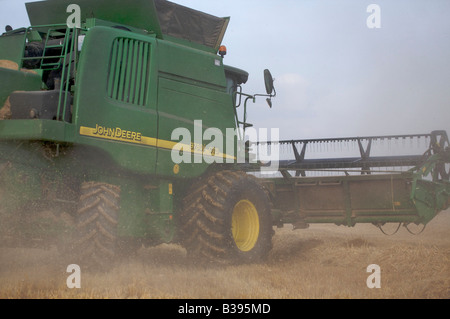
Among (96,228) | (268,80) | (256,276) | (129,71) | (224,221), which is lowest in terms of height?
(256,276)

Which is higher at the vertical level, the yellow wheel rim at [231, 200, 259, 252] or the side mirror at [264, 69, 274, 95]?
the side mirror at [264, 69, 274, 95]

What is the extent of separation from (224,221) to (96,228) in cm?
Result: 194

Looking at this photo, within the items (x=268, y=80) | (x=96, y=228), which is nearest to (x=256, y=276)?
(x=96, y=228)

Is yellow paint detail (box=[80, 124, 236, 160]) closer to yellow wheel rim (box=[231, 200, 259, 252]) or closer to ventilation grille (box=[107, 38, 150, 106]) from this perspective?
ventilation grille (box=[107, 38, 150, 106])

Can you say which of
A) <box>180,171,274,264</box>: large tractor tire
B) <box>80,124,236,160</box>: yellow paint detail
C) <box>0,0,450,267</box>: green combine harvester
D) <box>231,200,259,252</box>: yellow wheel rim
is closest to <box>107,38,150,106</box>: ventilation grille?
<box>0,0,450,267</box>: green combine harvester

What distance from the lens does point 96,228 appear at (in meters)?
5.26

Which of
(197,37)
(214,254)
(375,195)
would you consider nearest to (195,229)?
(214,254)

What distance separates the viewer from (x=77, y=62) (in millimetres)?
5562

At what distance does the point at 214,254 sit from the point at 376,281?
82.8 inches

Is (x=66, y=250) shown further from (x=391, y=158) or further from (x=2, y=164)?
(x=391, y=158)

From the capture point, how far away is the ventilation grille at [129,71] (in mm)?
5844

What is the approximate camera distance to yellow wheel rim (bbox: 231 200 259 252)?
24.0ft

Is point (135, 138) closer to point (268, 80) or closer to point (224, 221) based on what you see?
point (224, 221)

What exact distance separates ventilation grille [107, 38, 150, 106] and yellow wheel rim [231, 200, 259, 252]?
227cm
